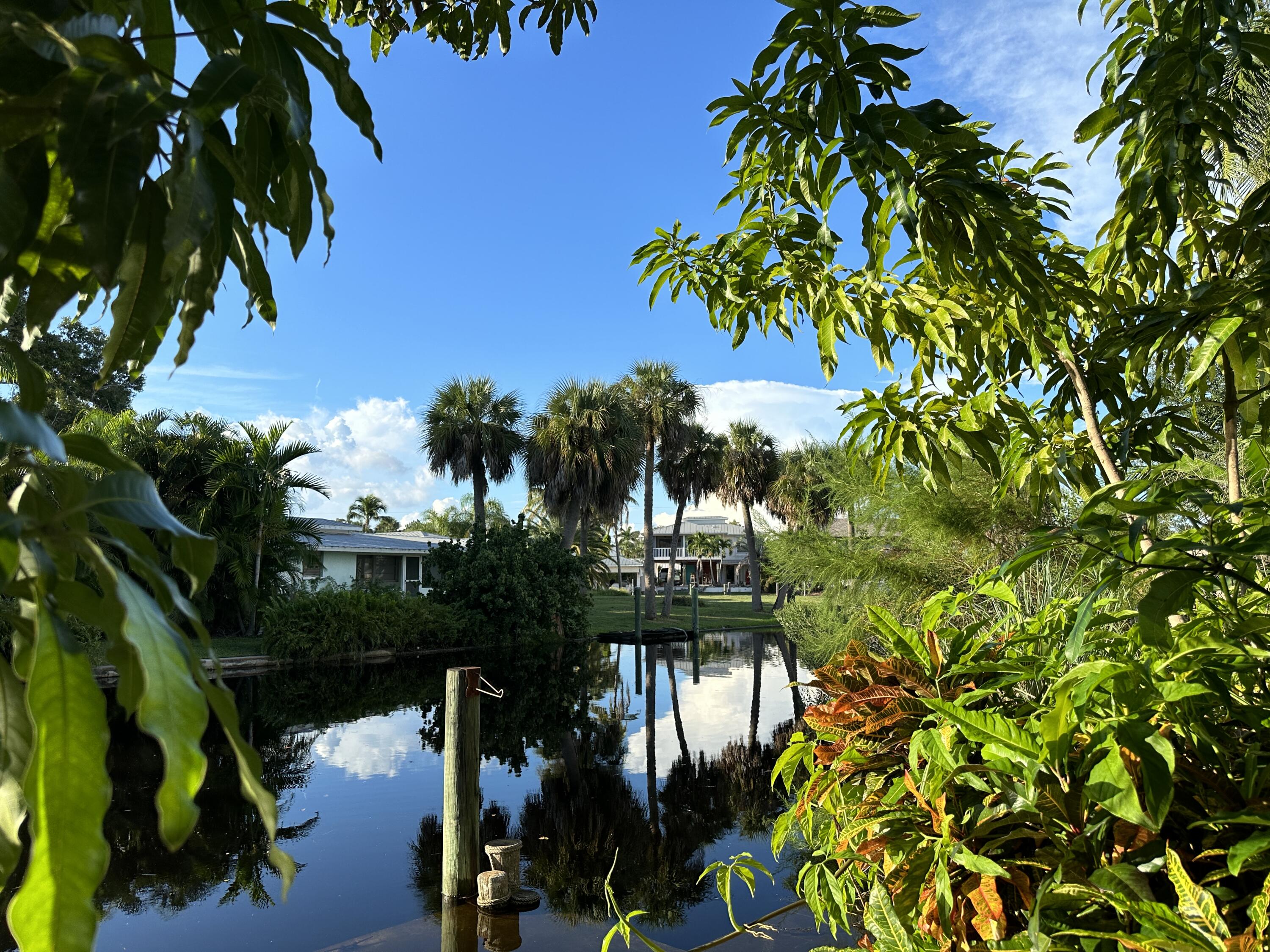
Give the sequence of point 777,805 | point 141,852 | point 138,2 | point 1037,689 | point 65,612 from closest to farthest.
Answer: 1. point 65,612
2. point 138,2
3. point 1037,689
4. point 141,852
5. point 777,805

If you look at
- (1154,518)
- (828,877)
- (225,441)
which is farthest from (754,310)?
(225,441)

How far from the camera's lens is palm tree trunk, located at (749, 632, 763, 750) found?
10938 mm

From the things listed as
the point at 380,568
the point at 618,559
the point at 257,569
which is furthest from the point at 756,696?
the point at 618,559

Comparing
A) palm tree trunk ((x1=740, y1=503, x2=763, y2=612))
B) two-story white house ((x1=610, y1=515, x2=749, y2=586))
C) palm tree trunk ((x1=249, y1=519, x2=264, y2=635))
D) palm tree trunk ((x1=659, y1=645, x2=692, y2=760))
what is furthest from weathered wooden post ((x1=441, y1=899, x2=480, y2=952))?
two-story white house ((x1=610, y1=515, x2=749, y2=586))

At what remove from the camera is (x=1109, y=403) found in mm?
2186

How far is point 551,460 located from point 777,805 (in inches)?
795

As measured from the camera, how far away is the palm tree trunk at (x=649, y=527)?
30281mm

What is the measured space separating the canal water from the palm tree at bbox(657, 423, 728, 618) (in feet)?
62.7

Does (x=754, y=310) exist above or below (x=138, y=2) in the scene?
above

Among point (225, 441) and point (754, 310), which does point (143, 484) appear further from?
point (225, 441)

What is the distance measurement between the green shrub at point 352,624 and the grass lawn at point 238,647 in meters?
0.39

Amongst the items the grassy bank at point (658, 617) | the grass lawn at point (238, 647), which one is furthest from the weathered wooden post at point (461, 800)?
the grassy bank at point (658, 617)

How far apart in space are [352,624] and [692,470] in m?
17.6

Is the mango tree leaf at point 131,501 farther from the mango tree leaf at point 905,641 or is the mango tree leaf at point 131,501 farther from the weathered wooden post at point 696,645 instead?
the weathered wooden post at point 696,645
